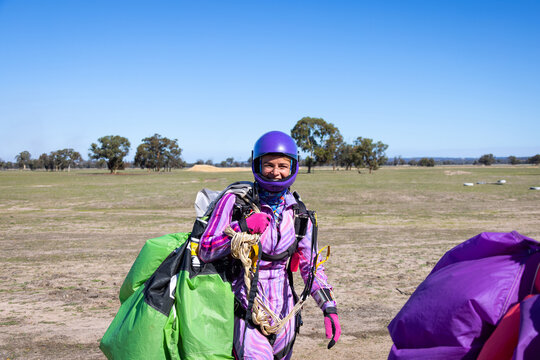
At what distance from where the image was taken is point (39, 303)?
6398 mm

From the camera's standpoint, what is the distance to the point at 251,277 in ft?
9.02

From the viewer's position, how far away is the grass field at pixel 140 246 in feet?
17.1

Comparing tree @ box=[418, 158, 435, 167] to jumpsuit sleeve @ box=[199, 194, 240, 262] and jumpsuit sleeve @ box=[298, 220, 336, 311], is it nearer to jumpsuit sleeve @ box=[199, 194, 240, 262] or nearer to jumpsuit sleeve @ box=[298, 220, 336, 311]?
jumpsuit sleeve @ box=[298, 220, 336, 311]

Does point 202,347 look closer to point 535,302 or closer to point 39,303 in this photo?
point 535,302

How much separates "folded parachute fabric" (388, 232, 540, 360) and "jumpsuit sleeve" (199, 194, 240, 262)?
1180 millimetres

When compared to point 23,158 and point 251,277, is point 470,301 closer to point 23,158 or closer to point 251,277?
point 251,277

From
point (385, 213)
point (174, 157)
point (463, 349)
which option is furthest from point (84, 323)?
point (174, 157)

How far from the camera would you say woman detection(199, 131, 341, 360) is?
2699 millimetres

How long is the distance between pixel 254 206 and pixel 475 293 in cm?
159

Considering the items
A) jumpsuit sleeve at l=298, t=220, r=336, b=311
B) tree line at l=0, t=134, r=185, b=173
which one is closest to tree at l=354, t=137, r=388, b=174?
tree line at l=0, t=134, r=185, b=173

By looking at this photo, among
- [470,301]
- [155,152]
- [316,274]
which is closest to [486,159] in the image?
[155,152]

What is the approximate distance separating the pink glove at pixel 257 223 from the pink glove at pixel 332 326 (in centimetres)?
81

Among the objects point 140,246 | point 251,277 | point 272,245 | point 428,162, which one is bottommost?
point 140,246

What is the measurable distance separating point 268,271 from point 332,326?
61 centimetres
